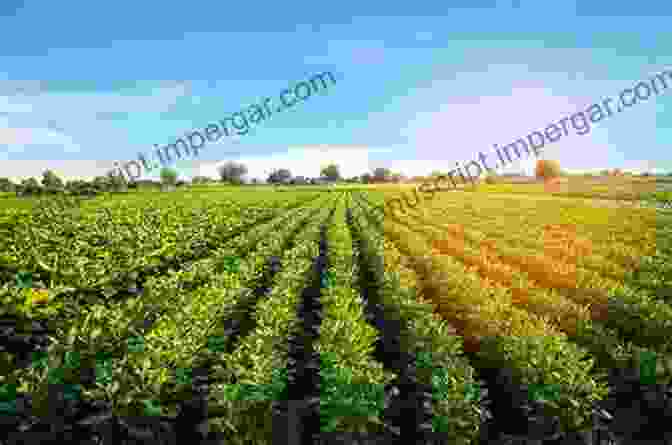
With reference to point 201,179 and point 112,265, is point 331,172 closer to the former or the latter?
point 201,179

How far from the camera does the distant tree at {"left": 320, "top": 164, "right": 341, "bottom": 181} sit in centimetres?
17738

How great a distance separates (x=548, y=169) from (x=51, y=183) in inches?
4861

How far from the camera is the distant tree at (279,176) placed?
152 m

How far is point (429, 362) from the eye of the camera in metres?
6.10

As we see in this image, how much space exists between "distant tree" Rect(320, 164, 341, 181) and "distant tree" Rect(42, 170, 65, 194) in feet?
329

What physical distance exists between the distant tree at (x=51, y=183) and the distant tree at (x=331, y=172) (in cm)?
10018

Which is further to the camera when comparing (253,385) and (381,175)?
(381,175)

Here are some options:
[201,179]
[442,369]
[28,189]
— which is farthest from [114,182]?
[442,369]

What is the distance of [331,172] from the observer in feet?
590

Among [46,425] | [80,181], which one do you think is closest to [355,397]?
[46,425]

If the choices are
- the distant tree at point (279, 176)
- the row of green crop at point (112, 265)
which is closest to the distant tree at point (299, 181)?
the distant tree at point (279, 176)

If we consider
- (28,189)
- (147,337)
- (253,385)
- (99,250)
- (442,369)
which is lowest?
(442,369)

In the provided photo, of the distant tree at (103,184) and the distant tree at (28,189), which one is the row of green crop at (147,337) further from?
the distant tree at (28,189)

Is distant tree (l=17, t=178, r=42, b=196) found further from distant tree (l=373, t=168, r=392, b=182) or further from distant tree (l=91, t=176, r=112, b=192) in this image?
distant tree (l=373, t=168, r=392, b=182)
